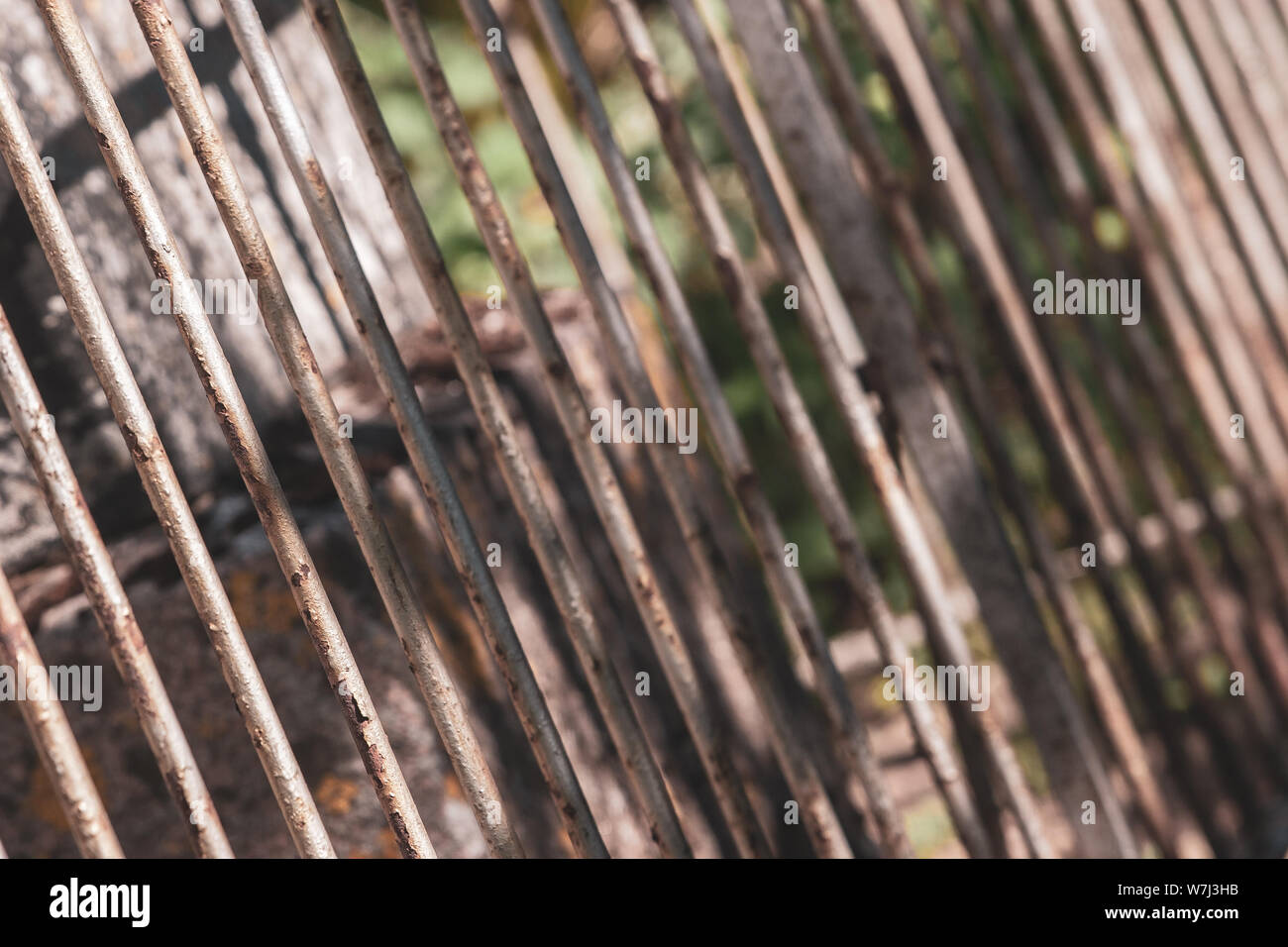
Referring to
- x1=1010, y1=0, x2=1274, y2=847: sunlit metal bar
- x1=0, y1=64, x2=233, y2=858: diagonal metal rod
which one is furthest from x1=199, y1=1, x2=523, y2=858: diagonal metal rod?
x1=1010, y1=0, x2=1274, y2=847: sunlit metal bar

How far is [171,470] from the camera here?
0.89 metres

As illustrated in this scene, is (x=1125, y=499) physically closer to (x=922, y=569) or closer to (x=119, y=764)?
(x=922, y=569)

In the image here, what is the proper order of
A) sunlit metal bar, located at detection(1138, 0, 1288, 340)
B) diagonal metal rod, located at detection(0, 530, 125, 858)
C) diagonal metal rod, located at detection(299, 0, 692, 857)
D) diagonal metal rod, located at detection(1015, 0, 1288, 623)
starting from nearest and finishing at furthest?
diagonal metal rod, located at detection(0, 530, 125, 858), diagonal metal rod, located at detection(299, 0, 692, 857), diagonal metal rod, located at detection(1015, 0, 1288, 623), sunlit metal bar, located at detection(1138, 0, 1288, 340)

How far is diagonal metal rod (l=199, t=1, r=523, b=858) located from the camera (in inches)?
36.4

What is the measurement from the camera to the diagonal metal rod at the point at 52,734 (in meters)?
0.85

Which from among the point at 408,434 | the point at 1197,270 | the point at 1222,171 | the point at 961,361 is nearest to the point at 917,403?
the point at 961,361

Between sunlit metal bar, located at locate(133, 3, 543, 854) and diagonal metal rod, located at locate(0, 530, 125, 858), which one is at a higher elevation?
sunlit metal bar, located at locate(133, 3, 543, 854)

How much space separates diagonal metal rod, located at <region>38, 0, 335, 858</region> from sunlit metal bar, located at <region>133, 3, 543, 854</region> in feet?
0.20

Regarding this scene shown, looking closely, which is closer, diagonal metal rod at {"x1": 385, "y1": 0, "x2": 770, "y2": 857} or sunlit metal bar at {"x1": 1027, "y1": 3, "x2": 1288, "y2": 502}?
diagonal metal rod at {"x1": 385, "y1": 0, "x2": 770, "y2": 857}

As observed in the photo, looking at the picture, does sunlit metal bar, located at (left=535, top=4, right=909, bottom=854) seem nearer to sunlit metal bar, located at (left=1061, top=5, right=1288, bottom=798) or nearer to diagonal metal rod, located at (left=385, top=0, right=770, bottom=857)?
diagonal metal rod, located at (left=385, top=0, right=770, bottom=857)

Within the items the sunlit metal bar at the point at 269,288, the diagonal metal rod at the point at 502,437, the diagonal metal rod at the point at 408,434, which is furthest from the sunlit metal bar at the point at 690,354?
the sunlit metal bar at the point at 269,288

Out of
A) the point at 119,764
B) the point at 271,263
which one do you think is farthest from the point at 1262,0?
the point at 119,764

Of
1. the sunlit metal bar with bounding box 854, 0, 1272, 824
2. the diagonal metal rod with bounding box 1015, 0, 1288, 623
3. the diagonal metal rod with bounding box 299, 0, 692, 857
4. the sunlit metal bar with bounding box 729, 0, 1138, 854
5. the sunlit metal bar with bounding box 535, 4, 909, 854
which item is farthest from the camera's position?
the diagonal metal rod with bounding box 1015, 0, 1288, 623

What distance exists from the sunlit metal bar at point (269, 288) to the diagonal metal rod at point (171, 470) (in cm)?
6
